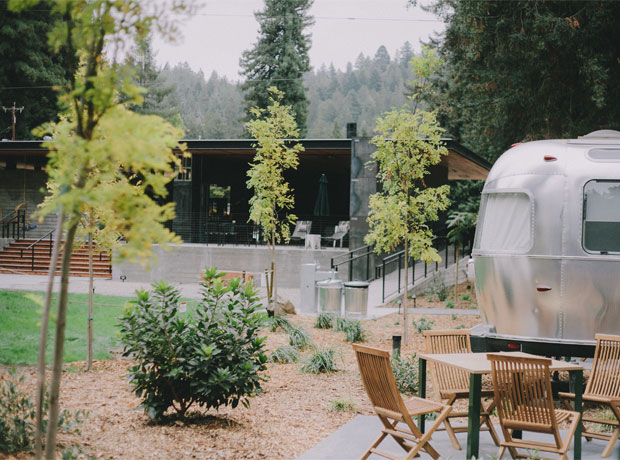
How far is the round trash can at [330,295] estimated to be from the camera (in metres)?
15.3

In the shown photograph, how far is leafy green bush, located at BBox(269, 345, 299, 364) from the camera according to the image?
974 centimetres

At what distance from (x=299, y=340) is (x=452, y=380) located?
4.83 metres

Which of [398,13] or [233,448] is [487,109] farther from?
[233,448]

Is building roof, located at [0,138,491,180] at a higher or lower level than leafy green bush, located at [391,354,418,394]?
higher

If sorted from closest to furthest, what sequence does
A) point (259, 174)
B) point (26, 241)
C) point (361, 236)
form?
point (259, 174), point (361, 236), point (26, 241)

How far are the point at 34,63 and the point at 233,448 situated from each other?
14.5 m

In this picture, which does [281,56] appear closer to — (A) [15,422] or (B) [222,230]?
(B) [222,230]

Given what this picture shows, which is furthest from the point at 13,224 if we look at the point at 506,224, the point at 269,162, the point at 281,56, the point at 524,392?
the point at 281,56

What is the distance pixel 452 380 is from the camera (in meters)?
6.14

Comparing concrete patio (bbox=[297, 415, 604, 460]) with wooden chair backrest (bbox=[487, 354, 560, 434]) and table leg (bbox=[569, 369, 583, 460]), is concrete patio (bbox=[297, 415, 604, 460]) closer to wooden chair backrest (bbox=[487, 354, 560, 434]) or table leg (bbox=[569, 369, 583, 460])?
table leg (bbox=[569, 369, 583, 460])

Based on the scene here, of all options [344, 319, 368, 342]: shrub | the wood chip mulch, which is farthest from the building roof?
the wood chip mulch

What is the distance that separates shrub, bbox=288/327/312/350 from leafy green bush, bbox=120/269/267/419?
4598 millimetres

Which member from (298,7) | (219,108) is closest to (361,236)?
(298,7)

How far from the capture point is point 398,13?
2127 cm
